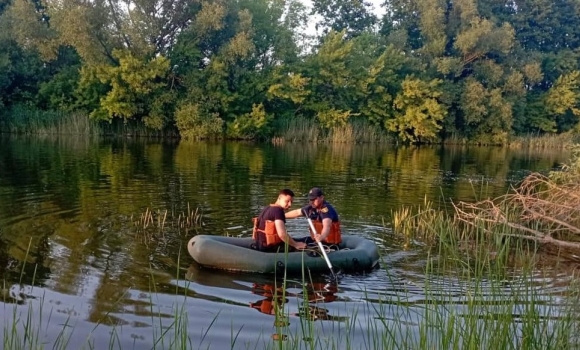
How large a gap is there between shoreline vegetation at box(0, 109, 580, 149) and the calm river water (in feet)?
35.9

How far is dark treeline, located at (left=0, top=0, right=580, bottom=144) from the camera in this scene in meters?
32.7

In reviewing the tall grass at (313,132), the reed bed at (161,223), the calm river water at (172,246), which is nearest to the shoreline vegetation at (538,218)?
the calm river water at (172,246)

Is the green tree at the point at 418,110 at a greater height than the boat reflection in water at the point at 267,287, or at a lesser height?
greater

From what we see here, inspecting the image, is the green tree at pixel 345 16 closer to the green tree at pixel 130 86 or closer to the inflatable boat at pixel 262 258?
the green tree at pixel 130 86

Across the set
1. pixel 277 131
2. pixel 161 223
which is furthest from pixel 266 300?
pixel 277 131

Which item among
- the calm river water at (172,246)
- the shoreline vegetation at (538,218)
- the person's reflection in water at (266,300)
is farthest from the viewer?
the shoreline vegetation at (538,218)

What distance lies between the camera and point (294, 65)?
37.3m

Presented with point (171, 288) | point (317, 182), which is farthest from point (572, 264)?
point (317, 182)

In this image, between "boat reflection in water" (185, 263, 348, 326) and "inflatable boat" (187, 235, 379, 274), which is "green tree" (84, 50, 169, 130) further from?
"boat reflection in water" (185, 263, 348, 326)

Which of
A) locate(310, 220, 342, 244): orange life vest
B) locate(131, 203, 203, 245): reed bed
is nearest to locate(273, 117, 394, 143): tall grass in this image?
locate(131, 203, 203, 245): reed bed

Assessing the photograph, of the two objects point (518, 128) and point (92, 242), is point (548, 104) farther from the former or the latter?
point (92, 242)

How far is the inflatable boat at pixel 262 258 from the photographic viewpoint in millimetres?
7344

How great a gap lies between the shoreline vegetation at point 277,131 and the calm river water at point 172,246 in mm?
10947

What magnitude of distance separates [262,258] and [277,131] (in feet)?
96.2
